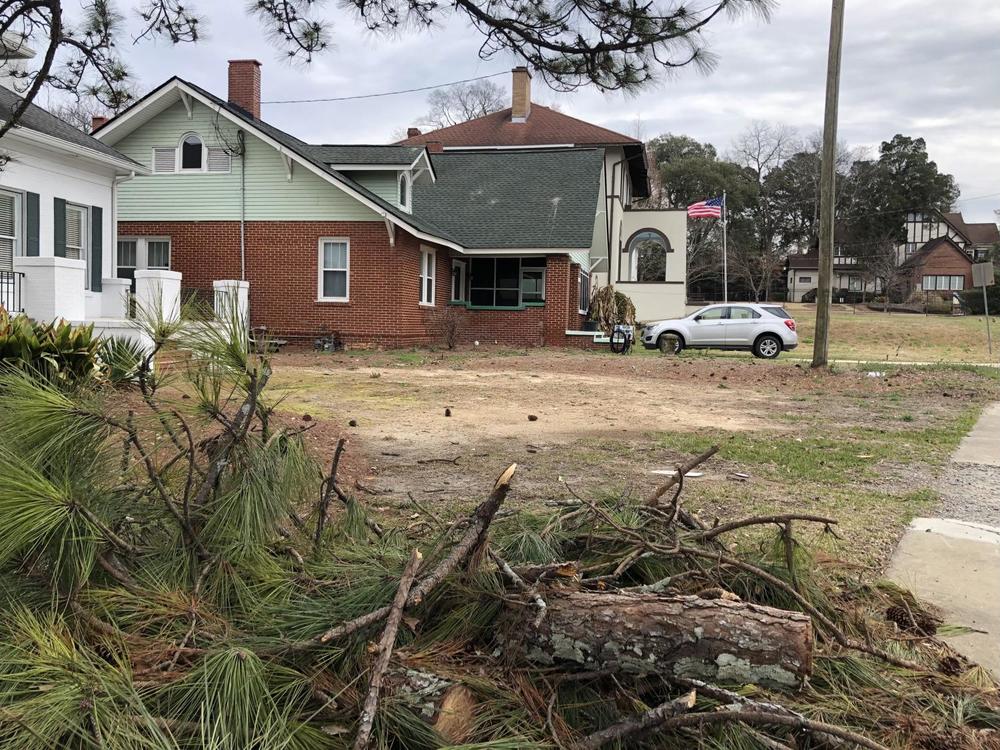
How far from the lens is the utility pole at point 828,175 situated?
606 inches

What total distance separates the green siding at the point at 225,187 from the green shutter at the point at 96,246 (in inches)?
249

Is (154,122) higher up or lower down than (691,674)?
higher up

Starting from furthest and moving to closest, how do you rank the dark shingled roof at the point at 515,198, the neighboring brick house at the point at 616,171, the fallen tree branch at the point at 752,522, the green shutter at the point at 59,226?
the neighboring brick house at the point at 616,171 → the dark shingled roof at the point at 515,198 → the green shutter at the point at 59,226 → the fallen tree branch at the point at 752,522

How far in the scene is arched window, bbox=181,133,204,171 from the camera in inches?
854

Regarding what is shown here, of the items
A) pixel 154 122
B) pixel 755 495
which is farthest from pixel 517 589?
pixel 154 122

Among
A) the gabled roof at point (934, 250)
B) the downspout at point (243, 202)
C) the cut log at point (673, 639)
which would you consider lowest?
the cut log at point (673, 639)

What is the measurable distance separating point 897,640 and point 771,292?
72.8 meters

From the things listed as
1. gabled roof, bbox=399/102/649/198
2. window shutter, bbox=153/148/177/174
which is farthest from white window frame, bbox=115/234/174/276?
gabled roof, bbox=399/102/649/198

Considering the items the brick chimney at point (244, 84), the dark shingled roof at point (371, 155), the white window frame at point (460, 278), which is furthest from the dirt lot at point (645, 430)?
the brick chimney at point (244, 84)

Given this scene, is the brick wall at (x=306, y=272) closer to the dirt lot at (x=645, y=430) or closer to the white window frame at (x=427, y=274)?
the white window frame at (x=427, y=274)

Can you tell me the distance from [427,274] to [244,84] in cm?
747

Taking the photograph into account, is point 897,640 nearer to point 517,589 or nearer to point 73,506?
point 517,589

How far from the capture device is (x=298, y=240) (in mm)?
21656

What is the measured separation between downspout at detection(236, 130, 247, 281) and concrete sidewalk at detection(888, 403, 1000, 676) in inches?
758
